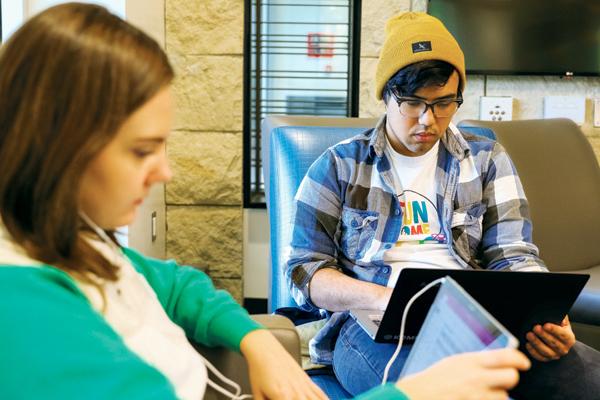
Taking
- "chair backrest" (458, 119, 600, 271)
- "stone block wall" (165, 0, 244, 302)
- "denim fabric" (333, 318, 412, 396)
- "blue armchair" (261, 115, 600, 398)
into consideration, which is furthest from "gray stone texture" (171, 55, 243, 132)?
"denim fabric" (333, 318, 412, 396)

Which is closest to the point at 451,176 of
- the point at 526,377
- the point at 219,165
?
the point at 526,377

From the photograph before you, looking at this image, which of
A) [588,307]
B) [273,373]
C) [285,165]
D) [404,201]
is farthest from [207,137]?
[273,373]

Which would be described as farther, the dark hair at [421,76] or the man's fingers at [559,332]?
the dark hair at [421,76]

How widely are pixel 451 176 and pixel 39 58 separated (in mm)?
1028

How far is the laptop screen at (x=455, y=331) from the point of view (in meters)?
0.60

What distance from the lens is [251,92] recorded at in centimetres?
286

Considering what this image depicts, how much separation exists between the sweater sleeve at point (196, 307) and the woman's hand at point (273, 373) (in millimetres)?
27

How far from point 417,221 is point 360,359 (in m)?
0.35

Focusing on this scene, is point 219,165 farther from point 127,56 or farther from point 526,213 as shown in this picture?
point 127,56

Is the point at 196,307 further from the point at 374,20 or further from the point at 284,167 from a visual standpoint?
the point at 374,20

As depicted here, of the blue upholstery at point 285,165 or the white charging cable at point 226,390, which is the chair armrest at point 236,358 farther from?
the blue upholstery at point 285,165

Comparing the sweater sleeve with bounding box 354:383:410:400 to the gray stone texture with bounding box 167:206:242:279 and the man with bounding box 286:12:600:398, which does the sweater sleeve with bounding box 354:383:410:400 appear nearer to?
the man with bounding box 286:12:600:398

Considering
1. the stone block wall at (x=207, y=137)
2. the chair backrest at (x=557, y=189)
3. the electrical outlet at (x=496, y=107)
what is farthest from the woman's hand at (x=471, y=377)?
the electrical outlet at (x=496, y=107)

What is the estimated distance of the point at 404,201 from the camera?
4.69ft
